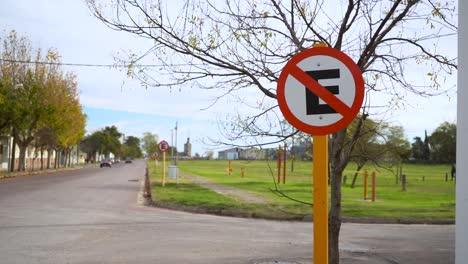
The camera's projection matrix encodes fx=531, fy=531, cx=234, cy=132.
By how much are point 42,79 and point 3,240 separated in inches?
1415

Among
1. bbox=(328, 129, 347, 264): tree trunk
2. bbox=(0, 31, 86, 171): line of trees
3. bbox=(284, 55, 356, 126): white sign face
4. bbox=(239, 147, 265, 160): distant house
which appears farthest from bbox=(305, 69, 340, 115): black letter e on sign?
bbox=(0, 31, 86, 171): line of trees

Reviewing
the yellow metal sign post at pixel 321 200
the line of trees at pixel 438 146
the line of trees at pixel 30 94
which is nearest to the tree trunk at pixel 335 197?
the yellow metal sign post at pixel 321 200

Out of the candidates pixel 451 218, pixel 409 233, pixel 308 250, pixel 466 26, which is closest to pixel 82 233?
pixel 308 250

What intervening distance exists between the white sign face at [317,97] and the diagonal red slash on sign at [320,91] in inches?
0.8

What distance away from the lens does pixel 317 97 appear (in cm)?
384

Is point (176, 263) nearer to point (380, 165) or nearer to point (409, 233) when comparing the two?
point (380, 165)

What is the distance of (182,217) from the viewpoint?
15.0m

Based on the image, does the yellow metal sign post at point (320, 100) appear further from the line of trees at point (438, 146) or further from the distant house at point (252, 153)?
the line of trees at point (438, 146)

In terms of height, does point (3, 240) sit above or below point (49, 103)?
below

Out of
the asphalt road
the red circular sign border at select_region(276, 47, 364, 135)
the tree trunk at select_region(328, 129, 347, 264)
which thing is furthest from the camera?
the asphalt road

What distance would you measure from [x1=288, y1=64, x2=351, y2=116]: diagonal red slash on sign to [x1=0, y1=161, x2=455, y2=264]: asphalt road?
5044 mm

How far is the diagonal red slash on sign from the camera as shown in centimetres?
380

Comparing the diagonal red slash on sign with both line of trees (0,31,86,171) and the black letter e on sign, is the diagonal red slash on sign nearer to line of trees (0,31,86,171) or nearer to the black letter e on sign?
the black letter e on sign

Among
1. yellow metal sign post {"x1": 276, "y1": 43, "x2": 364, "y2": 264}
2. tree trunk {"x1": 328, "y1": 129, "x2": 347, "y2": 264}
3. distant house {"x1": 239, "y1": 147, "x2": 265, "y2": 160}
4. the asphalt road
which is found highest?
yellow metal sign post {"x1": 276, "y1": 43, "x2": 364, "y2": 264}
